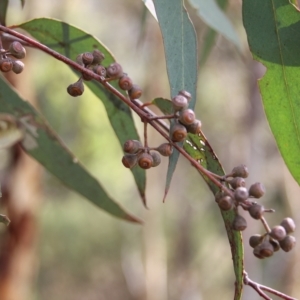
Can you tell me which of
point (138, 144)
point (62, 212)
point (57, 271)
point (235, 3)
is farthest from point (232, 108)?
point (138, 144)

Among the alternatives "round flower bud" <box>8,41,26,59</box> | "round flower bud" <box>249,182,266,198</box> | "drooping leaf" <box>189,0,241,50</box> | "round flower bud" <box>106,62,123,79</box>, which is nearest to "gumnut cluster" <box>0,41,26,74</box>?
"round flower bud" <box>8,41,26,59</box>

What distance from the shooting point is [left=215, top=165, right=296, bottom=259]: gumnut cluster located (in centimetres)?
57

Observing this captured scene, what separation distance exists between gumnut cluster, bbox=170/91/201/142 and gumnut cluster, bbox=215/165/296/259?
8cm

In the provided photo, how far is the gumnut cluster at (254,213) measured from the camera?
0.57 m

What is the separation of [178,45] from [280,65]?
0.16 metres

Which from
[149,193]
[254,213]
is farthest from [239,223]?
[149,193]

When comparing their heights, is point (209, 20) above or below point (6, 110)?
above

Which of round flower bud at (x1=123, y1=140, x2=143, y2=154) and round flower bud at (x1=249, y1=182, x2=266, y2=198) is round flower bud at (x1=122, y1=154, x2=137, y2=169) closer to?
round flower bud at (x1=123, y1=140, x2=143, y2=154)

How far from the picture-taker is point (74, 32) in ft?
3.10

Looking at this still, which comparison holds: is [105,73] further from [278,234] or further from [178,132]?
[278,234]

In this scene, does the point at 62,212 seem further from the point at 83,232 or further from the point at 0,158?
the point at 0,158

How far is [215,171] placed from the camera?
693mm

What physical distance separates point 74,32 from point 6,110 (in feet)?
0.79

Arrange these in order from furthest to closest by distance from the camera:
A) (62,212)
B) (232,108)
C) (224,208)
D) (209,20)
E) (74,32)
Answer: (62,212)
(232,108)
(209,20)
(74,32)
(224,208)
